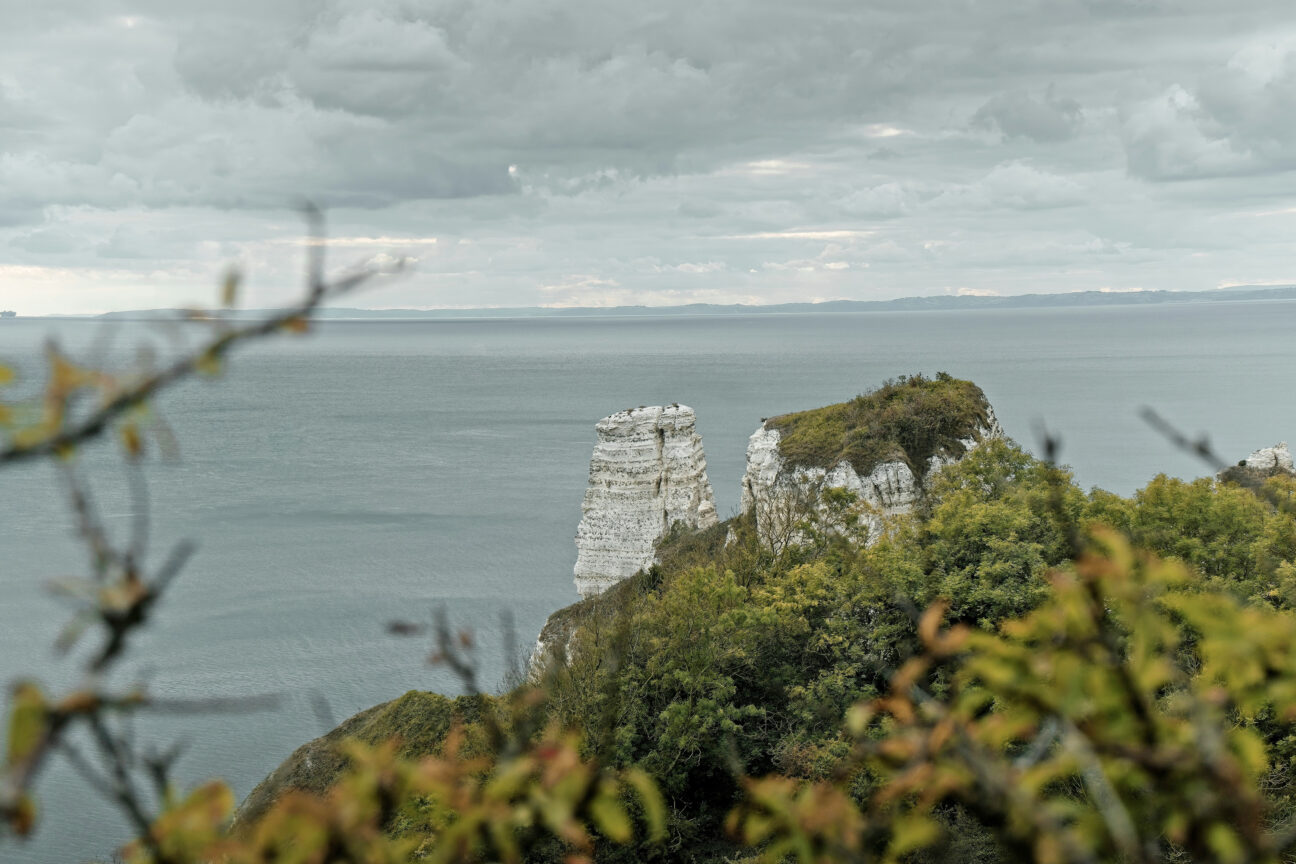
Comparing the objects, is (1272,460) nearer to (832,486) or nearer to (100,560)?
(832,486)

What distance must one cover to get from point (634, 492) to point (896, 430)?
1747 cm

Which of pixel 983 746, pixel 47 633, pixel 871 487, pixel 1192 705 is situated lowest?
pixel 47 633

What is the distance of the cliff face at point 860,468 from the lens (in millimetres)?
38969

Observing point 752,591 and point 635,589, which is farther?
point 635,589

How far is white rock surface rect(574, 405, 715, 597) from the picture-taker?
54.8m

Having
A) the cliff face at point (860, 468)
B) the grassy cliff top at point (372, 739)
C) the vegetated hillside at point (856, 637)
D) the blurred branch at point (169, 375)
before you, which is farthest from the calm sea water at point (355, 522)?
the cliff face at point (860, 468)

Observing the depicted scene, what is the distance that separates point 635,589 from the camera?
42906 mm

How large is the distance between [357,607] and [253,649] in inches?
360

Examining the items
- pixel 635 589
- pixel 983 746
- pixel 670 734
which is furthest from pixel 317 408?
pixel 983 746

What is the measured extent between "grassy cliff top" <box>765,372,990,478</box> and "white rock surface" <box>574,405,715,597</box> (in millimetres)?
11038

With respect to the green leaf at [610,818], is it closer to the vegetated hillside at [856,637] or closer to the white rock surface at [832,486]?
the vegetated hillside at [856,637]

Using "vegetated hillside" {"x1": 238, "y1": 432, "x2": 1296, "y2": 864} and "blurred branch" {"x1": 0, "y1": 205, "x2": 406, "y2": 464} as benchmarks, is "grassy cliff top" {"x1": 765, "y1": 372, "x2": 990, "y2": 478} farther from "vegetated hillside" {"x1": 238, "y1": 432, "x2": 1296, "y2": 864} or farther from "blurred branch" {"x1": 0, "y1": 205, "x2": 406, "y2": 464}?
"blurred branch" {"x1": 0, "y1": 205, "x2": 406, "y2": 464}

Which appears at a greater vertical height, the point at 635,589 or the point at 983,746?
the point at 983,746

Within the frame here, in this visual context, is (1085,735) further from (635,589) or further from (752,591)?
(635,589)
